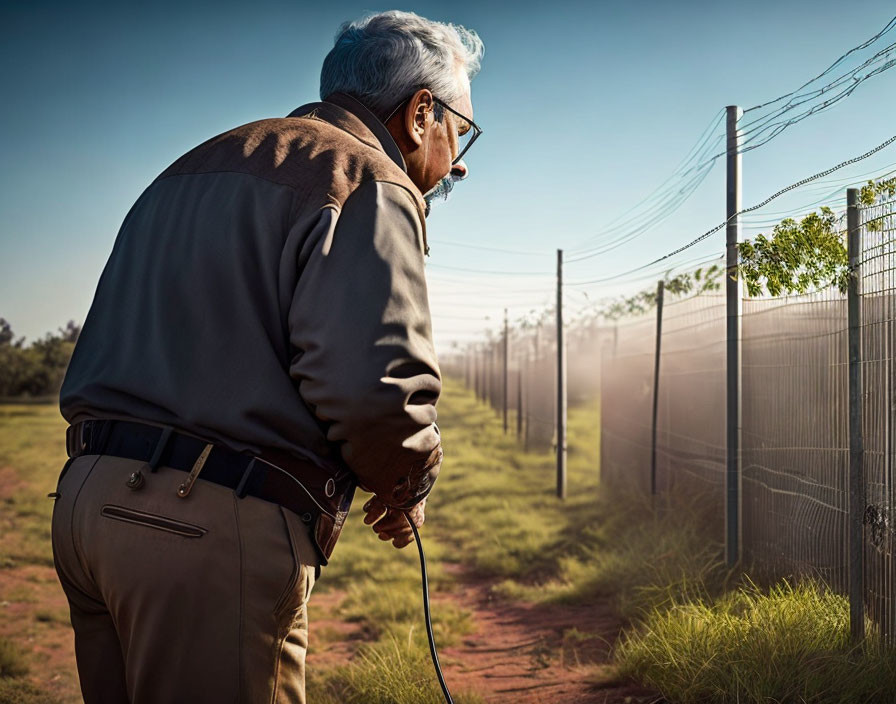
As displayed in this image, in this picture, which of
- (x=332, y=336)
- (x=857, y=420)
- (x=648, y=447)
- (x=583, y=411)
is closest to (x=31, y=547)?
(x=648, y=447)

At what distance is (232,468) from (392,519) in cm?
55

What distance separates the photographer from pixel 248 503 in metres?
1.61

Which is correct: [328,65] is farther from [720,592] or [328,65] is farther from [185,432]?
[720,592]

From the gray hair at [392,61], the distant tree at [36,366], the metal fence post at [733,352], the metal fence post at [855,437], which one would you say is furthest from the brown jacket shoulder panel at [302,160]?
the distant tree at [36,366]

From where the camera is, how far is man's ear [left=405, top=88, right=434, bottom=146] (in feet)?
6.73

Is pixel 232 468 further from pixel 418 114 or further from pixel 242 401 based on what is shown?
pixel 418 114

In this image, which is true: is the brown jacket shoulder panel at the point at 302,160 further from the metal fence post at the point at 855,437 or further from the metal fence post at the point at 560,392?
the metal fence post at the point at 560,392

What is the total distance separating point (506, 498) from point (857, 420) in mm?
7844

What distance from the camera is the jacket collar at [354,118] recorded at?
1.93 meters

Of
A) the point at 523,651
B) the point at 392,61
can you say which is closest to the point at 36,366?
the point at 523,651

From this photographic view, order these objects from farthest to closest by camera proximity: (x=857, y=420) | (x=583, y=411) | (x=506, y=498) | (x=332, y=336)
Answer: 1. (x=583, y=411)
2. (x=506, y=498)
3. (x=857, y=420)
4. (x=332, y=336)

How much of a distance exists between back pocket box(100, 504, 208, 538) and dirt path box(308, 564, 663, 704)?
2671 mm

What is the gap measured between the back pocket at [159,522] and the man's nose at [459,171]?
1207mm

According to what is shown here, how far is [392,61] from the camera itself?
203 cm
